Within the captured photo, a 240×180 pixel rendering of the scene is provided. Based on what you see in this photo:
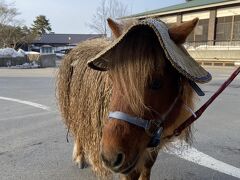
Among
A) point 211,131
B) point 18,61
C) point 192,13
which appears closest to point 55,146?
point 211,131

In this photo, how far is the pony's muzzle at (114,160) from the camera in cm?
206

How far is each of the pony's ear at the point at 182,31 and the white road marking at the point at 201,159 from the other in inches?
75.3

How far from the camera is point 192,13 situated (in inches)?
1325

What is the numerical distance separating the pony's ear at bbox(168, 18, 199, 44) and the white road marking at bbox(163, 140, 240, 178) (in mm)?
1913

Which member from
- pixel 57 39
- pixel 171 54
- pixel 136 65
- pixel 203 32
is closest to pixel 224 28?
pixel 203 32

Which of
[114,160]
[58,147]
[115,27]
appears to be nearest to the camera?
[114,160]

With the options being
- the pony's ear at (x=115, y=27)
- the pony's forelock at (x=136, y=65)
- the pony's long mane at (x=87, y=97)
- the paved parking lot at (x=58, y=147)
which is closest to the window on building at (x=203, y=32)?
the paved parking lot at (x=58, y=147)

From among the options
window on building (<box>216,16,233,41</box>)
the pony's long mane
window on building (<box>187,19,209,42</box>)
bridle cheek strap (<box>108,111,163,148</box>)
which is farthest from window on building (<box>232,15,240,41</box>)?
bridle cheek strap (<box>108,111,163,148</box>)

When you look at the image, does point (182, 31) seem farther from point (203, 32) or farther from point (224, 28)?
point (203, 32)

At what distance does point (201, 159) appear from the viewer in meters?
4.73

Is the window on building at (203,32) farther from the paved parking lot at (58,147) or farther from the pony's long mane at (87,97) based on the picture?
the pony's long mane at (87,97)

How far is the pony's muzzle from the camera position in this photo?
6.77 feet

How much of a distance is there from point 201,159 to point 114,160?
2.99 m

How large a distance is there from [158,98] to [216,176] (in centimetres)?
240
